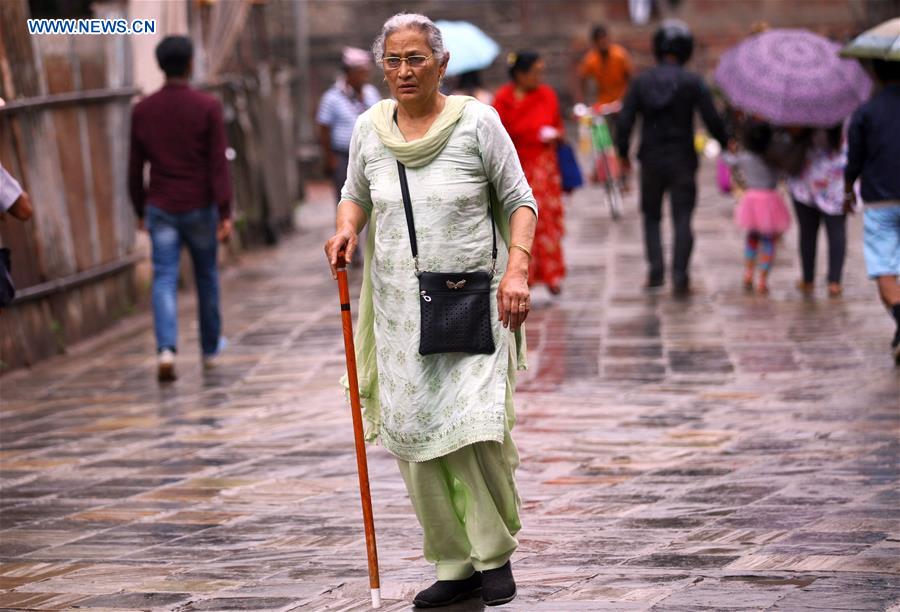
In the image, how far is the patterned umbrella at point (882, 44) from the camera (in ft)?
28.2

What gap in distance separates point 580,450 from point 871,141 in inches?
106

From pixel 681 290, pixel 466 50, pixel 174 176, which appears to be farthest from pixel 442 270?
pixel 466 50

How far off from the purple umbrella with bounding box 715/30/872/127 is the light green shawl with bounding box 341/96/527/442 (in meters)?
6.30

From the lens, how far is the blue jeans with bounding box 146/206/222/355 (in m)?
9.43

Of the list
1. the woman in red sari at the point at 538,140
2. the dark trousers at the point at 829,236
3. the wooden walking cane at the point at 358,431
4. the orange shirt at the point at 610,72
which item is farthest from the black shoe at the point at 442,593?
the orange shirt at the point at 610,72

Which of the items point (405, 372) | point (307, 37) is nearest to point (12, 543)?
point (405, 372)

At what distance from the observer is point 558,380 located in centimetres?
878

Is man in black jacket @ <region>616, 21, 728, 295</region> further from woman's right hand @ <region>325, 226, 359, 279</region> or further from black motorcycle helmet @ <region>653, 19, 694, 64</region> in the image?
woman's right hand @ <region>325, 226, 359, 279</region>

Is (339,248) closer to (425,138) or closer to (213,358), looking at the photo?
(425,138)

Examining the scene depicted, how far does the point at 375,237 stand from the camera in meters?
4.95

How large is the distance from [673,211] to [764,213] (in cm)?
67

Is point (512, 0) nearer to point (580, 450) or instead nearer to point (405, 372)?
point (580, 450)

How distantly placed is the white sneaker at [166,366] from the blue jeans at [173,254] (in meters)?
0.04

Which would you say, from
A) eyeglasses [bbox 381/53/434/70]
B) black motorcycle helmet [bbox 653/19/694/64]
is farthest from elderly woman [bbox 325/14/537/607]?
black motorcycle helmet [bbox 653/19/694/64]
